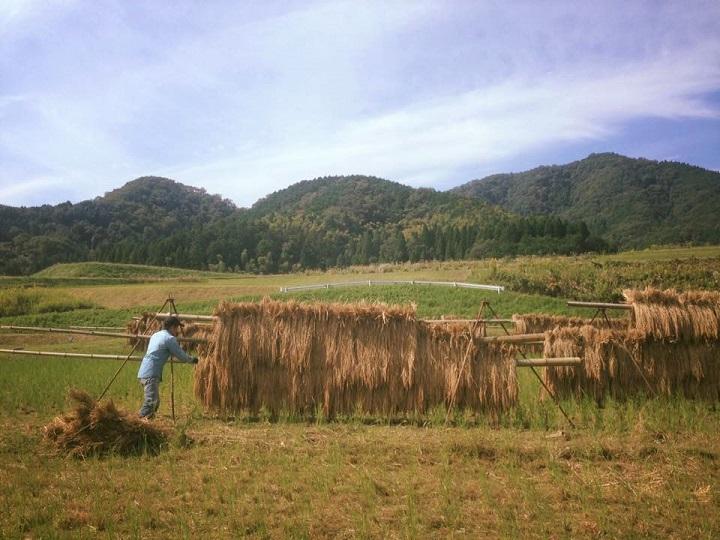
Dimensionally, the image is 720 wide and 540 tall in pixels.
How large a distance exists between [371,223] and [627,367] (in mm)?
110174

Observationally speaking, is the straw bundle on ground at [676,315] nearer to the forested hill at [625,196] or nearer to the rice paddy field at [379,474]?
the rice paddy field at [379,474]

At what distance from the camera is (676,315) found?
425 inches

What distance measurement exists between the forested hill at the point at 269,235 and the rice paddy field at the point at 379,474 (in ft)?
207

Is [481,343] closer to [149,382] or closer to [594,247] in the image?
[149,382]

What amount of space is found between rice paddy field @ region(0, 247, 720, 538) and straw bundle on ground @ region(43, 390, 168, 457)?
0.70 ft

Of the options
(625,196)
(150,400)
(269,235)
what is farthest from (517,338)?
(625,196)

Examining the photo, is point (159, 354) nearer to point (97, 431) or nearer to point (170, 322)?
point (170, 322)

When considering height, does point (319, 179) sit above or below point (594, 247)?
above

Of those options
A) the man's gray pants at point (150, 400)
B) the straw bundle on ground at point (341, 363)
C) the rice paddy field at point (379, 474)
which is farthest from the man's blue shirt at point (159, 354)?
the rice paddy field at point (379, 474)

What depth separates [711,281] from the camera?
29484 millimetres

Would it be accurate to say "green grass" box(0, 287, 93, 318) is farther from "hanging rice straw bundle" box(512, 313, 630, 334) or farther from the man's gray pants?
"hanging rice straw bundle" box(512, 313, 630, 334)

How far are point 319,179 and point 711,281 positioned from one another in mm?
141914

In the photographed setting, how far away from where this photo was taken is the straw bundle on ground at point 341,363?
389 inches

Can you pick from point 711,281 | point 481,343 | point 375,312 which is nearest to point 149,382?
point 375,312
